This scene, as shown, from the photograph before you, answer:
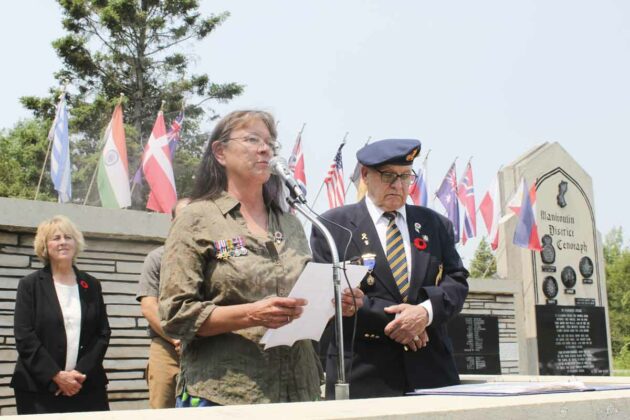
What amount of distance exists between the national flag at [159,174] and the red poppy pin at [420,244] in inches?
267

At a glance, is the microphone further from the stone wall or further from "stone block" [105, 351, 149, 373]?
"stone block" [105, 351, 149, 373]

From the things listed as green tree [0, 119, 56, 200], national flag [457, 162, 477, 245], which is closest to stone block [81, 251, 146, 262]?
national flag [457, 162, 477, 245]

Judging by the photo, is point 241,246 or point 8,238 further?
point 8,238

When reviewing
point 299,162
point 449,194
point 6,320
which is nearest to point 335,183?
point 299,162

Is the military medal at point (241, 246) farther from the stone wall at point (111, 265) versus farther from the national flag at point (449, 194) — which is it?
the national flag at point (449, 194)

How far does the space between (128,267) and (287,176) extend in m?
3.98

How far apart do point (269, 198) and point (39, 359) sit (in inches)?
77.2

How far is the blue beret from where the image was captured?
9.70 ft

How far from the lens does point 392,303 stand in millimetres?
2768

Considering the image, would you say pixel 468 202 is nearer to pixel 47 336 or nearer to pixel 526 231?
pixel 526 231

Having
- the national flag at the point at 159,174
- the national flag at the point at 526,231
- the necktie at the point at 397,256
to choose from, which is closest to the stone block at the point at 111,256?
the national flag at the point at 159,174

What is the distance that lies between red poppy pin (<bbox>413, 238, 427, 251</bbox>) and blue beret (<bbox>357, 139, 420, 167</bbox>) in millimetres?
309

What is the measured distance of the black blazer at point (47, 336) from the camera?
3.83 m

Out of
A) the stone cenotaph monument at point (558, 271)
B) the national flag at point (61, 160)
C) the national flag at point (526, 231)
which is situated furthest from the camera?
the national flag at point (526, 231)
